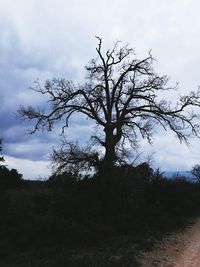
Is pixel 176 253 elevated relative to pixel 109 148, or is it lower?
lower

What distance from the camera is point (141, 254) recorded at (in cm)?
1444

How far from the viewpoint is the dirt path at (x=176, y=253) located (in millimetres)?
13402

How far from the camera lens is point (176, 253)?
15.1 m

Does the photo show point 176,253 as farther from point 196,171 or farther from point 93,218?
point 196,171

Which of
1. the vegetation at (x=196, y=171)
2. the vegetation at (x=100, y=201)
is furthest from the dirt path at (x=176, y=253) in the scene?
the vegetation at (x=196, y=171)

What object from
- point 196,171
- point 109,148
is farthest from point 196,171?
point 109,148

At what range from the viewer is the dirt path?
1340 centimetres

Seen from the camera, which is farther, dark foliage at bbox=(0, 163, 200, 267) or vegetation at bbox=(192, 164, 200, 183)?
vegetation at bbox=(192, 164, 200, 183)

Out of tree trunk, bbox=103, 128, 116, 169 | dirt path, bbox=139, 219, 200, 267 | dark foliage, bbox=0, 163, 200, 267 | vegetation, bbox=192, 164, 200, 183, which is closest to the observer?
dirt path, bbox=139, 219, 200, 267

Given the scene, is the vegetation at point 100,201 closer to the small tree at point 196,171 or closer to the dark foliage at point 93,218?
the dark foliage at point 93,218

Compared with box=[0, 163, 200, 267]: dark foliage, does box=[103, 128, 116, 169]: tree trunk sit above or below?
above

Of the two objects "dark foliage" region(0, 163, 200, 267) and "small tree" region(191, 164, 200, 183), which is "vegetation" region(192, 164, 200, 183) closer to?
"small tree" region(191, 164, 200, 183)

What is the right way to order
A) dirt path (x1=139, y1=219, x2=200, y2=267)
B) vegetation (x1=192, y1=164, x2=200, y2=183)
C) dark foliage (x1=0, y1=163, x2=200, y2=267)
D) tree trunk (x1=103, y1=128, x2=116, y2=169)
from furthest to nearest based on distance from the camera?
vegetation (x1=192, y1=164, x2=200, y2=183) → tree trunk (x1=103, y1=128, x2=116, y2=169) → dark foliage (x1=0, y1=163, x2=200, y2=267) → dirt path (x1=139, y1=219, x2=200, y2=267)

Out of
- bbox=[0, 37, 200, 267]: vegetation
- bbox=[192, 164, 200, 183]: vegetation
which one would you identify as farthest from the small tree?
bbox=[0, 37, 200, 267]: vegetation
